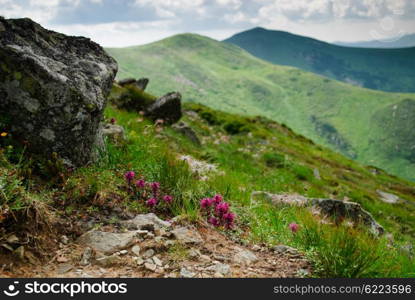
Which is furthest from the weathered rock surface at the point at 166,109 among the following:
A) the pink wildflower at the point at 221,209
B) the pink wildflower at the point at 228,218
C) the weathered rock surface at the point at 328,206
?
the pink wildflower at the point at 228,218

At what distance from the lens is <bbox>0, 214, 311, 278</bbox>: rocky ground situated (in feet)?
16.1

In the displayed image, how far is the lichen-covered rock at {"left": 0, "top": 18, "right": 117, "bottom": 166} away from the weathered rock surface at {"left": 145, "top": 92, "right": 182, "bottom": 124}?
13.9m

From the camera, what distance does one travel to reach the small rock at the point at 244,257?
18.2 feet

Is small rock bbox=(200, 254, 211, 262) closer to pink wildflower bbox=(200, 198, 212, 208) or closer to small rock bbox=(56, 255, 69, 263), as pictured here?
pink wildflower bbox=(200, 198, 212, 208)

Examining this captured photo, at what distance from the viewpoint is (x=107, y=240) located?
5559mm

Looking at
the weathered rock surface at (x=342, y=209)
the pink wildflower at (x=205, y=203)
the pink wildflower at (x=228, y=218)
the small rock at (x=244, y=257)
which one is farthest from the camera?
the weathered rock surface at (x=342, y=209)

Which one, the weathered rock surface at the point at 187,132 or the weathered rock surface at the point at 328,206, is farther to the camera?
the weathered rock surface at the point at 187,132

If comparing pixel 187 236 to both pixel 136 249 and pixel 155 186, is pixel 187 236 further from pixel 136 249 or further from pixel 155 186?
pixel 155 186

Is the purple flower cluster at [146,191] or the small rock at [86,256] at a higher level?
the purple flower cluster at [146,191]

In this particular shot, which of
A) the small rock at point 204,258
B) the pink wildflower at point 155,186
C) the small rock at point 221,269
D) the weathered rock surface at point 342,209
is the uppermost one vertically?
the pink wildflower at point 155,186

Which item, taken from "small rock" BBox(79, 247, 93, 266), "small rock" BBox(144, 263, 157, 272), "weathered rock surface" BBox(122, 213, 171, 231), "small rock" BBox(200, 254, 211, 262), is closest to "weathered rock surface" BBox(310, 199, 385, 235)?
"weathered rock surface" BBox(122, 213, 171, 231)

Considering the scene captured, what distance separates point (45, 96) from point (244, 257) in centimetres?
448

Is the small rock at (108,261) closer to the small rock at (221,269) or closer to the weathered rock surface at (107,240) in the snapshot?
the weathered rock surface at (107,240)

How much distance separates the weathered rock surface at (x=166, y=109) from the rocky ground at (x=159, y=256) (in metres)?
15.9
